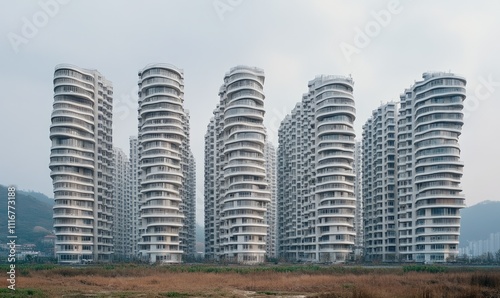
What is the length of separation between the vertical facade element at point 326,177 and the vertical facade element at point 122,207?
2090 inches

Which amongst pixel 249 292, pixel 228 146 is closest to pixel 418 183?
pixel 228 146

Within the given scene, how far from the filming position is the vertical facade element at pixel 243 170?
308 feet

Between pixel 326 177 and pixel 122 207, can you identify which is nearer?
pixel 326 177

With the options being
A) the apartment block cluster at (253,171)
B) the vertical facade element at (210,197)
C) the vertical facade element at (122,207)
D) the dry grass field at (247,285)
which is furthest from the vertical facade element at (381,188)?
the vertical facade element at (122,207)

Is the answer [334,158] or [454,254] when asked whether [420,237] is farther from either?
[334,158]

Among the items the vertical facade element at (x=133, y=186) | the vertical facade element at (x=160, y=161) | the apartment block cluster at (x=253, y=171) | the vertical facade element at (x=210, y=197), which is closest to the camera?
the apartment block cluster at (x=253, y=171)

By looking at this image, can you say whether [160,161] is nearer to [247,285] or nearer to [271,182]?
[247,285]

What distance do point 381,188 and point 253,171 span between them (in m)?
32.9

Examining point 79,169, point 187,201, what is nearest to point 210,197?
point 187,201

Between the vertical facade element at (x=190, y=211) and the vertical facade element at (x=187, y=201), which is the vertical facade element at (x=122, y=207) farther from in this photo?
the vertical facade element at (x=187, y=201)

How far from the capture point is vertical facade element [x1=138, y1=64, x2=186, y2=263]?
311 ft

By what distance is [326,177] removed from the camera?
9975 centimetres

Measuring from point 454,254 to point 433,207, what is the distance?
9261mm

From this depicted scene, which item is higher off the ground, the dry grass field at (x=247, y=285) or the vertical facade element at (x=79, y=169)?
the vertical facade element at (x=79, y=169)
